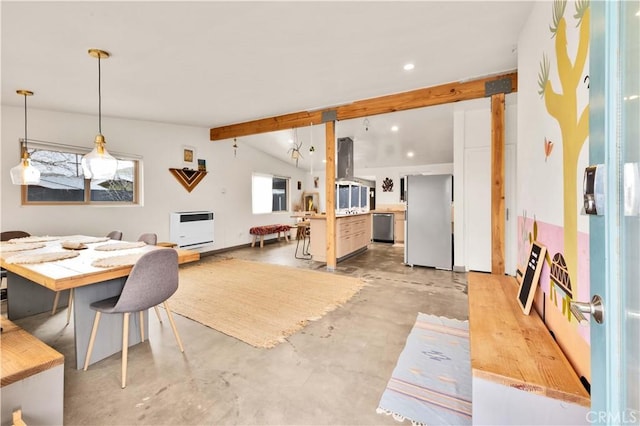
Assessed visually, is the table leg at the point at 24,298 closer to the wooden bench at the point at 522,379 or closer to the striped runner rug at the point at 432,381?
the striped runner rug at the point at 432,381

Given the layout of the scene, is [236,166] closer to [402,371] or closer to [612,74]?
[402,371]

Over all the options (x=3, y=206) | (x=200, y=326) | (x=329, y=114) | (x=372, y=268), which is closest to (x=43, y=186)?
(x=3, y=206)

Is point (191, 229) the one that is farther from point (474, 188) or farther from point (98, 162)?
point (474, 188)

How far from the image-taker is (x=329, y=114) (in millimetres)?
4641

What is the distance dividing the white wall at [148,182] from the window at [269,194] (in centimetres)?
22

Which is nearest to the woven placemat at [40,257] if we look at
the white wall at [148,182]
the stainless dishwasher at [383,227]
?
the white wall at [148,182]

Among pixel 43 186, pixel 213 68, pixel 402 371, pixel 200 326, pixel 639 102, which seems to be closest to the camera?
pixel 639 102

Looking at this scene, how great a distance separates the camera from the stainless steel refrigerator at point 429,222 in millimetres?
4695

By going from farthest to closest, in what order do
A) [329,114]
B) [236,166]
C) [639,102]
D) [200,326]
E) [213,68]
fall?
[236,166] < [329,114] < [213,68] < [200,326] < [639,102]

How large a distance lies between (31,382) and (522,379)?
6.95ft

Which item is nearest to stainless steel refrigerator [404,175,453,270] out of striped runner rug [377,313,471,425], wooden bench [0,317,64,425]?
striped runner rug [377,313,471,425]

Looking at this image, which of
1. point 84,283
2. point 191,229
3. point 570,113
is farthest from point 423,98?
point 191,229

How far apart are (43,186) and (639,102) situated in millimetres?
5654

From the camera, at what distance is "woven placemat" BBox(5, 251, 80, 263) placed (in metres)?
1.96
